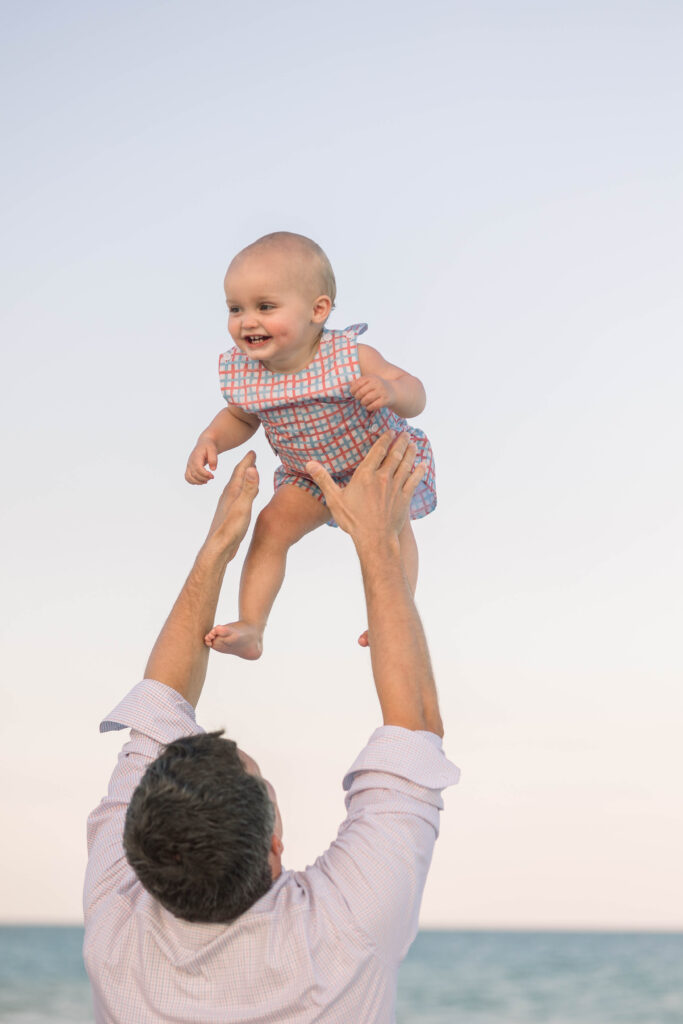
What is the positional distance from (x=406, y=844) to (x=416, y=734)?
210mm

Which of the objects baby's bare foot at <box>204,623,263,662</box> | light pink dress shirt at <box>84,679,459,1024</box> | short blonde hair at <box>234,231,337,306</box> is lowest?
light pink dress shirt at <box>84,679,459,1024</box>

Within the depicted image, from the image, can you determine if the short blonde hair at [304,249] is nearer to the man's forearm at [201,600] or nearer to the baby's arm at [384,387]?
the baby's arm at [384,387]

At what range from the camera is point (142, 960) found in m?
2.27

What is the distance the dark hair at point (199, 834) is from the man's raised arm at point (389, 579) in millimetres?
397

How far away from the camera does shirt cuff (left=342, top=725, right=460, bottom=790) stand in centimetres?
234

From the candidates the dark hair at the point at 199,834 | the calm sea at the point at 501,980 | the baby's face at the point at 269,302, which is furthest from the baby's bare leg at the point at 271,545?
the calm sea at the point at 501,980

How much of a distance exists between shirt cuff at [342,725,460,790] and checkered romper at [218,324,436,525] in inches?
46.6

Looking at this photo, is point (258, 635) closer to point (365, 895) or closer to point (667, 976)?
point (365, 895)

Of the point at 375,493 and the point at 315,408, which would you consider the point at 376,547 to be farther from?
the point at 315,408

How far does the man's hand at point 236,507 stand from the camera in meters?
3.04

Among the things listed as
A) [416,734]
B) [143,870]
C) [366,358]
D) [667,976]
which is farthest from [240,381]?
[667,976]

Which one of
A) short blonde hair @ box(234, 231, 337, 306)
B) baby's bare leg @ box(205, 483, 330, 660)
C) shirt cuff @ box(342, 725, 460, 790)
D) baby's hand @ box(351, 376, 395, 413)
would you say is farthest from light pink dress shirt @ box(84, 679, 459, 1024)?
short blonde hair @ box(234, 231, 337, 306)

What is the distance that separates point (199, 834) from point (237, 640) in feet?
3.55

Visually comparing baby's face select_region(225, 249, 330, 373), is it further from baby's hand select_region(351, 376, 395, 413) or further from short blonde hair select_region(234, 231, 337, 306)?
baby's hand select_region(351, 376, 395, 413)
